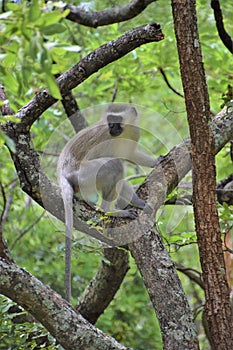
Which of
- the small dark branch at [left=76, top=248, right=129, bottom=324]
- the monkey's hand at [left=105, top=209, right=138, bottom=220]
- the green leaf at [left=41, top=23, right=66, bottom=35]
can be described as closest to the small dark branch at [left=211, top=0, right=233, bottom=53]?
the monkey's hand at [left=105, top=209, right=138, bottom=220]

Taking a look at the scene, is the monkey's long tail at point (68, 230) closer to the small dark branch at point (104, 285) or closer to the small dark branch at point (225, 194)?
the small dark branch at point (104, 285)

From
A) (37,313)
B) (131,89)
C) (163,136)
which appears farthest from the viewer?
(131,89)

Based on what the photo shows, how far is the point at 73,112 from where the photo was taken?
16.0ft

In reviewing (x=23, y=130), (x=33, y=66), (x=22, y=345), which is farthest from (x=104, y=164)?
(x=33, y=66)

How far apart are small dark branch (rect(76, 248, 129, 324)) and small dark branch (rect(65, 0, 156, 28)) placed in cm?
178

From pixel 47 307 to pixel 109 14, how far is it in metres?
2.66

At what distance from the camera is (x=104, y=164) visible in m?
4.69

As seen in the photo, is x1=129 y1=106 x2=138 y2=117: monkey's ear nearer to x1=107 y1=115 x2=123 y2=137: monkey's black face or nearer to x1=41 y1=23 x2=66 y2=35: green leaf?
x1=107 y1=115 x2=123 y2=137: monkey's black face

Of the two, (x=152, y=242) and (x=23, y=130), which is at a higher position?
(x=23, y=130)

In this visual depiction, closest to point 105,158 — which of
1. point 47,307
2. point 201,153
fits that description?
point 201,153

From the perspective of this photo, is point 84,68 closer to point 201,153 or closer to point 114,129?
point 201,153

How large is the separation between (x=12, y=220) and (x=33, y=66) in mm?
4669

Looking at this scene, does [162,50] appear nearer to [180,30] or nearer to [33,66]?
[180,30]

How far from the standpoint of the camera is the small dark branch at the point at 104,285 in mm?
4363
